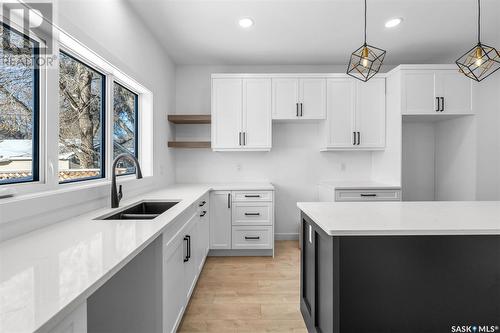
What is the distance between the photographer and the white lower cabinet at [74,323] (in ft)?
2.25

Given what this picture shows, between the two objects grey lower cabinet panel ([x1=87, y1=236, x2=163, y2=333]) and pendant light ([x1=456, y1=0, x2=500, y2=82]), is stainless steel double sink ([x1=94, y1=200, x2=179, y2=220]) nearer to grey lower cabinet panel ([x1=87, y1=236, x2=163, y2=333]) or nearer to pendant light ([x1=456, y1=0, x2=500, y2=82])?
grey lower cabinet panel ([x1=87, y1=236, x2=163, y2=333])

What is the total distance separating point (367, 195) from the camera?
10.9 feet

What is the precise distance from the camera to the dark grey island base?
4.51 feet

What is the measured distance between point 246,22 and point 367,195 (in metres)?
2.53

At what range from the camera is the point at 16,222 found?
1.24m

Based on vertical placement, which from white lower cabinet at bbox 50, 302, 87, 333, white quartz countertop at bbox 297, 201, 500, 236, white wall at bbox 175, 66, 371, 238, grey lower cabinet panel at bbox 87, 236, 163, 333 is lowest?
grey lower cabinet panel at bbox 87, 236, 163, 333

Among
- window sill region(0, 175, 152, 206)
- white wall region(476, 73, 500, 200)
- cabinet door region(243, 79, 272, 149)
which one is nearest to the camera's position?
window sill region(0, 175, 152, 206)

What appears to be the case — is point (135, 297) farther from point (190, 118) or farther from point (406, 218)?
point (190, 118)

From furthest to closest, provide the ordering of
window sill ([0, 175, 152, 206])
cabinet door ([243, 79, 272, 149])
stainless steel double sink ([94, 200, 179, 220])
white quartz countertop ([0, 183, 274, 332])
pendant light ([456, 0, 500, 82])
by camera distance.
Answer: cabinet door ([243, 79, 272, 149]), stainless steel double sink ([94, 200, 179, 220]), pendant light ([456, 0, 500, 82]), window sill ([0, 175, 152, 206]), white quartz countertop ([0, 183, 274, 332])

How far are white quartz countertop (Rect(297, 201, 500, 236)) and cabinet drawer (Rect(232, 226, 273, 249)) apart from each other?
57.4 inches

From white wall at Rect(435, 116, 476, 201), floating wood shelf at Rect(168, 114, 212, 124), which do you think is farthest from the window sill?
white wall at Rect(435, 116, 476, 201)

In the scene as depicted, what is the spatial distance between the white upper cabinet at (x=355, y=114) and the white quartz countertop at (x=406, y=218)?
1.74m

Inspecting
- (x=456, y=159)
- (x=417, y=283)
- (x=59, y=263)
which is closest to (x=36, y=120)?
(x=59, y=263)

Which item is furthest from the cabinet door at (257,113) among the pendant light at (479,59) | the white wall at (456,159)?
the white wall at (456,159)
